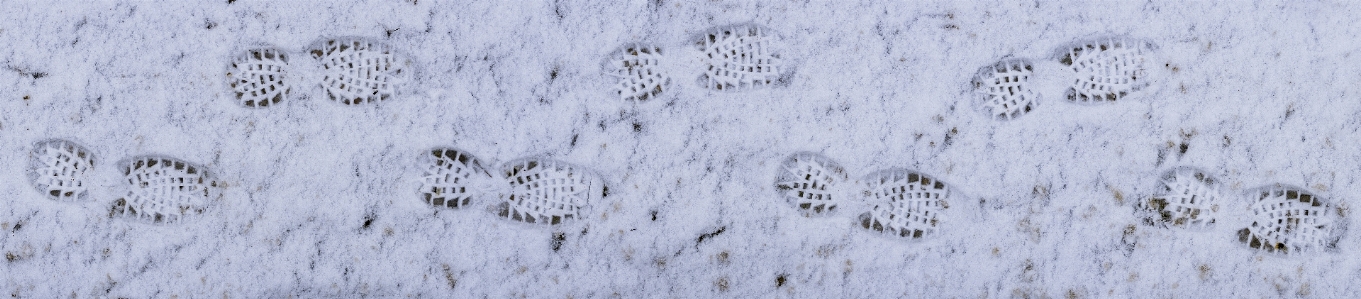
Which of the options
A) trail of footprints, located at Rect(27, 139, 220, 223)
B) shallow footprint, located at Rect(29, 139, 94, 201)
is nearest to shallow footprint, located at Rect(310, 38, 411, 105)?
trail of footprints, located at Rect(27, 139, 220, 223)

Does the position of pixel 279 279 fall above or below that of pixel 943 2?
below

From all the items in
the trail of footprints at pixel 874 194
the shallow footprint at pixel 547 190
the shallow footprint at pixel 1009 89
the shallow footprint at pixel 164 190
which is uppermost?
the shallow footprint at pixel 1009 89

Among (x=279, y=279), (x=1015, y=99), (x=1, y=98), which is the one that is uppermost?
(x=1015, y=99)

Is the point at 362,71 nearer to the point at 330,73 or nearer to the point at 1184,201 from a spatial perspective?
the point at 330,73

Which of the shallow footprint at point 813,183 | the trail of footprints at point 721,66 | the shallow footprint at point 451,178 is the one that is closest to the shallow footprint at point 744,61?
the trail of footprints at point 721,66

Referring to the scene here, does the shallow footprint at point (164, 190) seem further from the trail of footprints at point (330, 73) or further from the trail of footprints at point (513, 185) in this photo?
the trail of footprints at point (513, 185)

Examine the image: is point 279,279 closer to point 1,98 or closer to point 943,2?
point 1,98

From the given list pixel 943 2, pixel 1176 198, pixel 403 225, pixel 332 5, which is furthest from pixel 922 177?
pixel 332 5
